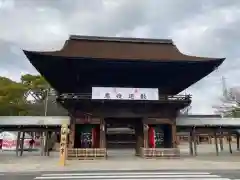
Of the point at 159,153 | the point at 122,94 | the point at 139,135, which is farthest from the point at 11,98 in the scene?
the point at 159,153

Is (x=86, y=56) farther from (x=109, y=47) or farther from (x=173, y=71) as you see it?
(x=173, y=71)

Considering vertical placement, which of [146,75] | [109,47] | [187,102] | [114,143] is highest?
[109,47]

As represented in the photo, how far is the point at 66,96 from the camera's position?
22.9 m

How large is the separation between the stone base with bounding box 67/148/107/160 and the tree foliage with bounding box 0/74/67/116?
2381 cm

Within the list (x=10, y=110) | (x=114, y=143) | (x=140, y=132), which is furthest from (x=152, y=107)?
(x=10, y=110)

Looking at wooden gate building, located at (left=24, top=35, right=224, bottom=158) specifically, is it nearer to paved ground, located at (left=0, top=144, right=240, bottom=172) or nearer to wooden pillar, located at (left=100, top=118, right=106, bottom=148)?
wooden pillar, located at (left=100, top=118, right=106, bottom=148)

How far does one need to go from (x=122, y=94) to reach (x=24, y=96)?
3275cm

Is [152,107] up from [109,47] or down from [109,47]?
down

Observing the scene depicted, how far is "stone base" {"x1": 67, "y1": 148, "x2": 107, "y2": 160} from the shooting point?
22.7 metres

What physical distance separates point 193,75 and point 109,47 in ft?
22.9

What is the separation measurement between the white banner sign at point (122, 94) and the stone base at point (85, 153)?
4.03 meters

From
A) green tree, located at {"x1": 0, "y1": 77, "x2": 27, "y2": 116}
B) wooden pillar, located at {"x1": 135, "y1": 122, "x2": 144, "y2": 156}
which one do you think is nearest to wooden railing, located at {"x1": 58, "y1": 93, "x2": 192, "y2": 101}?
wooden pillar, located at {"x1": 135, "y1": 122, "x2": 144, "y2": 156}

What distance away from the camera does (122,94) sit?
2286cm

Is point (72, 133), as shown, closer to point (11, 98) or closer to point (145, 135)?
point (145, 135)
